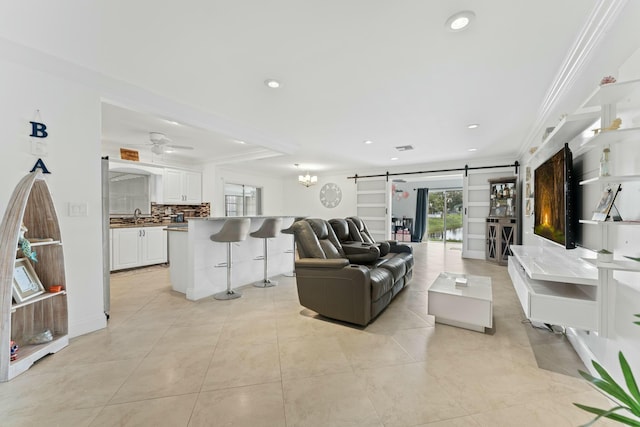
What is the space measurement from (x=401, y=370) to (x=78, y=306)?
2.90 m

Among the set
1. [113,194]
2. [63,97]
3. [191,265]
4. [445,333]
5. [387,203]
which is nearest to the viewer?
[63,97]

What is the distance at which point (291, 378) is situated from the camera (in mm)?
1855

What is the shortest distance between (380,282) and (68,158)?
10.4ft

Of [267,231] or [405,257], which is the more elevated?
[267,231]

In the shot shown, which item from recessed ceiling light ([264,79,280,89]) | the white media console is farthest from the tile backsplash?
the white media console

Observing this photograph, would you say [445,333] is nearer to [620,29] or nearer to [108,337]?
[620,29]

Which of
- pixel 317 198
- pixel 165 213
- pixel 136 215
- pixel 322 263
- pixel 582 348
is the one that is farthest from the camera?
pixel 317 198

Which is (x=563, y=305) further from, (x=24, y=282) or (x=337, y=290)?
(x=24, y=282)

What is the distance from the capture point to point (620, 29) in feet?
5.27

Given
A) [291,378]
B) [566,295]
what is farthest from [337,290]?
[566,295]

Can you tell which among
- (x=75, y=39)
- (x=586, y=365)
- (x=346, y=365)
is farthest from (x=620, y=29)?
(x=75, y=39)

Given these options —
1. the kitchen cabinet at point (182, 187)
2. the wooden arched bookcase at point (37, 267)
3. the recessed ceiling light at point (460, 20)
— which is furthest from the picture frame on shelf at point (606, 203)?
the kitchen cabinet at point (182, 187)

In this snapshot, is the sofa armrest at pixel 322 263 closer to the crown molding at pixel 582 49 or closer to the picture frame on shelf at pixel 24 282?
the picture frame on shelf at pixel 24 282

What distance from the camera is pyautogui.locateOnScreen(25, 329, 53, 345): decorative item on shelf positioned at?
2095mm
